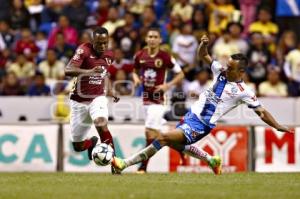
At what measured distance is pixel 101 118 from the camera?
50.8ft

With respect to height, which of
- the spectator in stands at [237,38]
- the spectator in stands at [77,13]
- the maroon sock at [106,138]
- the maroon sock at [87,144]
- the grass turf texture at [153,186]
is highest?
the spectator in stands at [77,13]

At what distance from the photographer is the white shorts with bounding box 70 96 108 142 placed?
51.3ft

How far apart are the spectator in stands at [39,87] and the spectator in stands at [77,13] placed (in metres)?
3.56

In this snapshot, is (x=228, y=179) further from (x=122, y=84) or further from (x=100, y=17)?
(x=100, y=17)

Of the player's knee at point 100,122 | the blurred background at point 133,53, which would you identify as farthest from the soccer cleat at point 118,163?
the blurred background at point 133,53

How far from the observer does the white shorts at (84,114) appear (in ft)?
51.3

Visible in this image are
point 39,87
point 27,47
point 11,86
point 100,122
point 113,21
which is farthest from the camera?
point 113,21

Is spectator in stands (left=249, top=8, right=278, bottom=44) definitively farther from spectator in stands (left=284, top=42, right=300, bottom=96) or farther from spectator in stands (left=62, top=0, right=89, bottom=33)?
spectator in stands (left=62, top=0, right=89, bottom=33)

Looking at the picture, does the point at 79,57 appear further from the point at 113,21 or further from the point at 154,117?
the point at 113,21

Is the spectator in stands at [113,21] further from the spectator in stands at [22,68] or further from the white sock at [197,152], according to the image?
the white sock at [197,152]

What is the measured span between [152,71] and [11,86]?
19.5ft

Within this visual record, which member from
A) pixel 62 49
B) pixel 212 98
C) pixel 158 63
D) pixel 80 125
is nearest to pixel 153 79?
pixel 158 63

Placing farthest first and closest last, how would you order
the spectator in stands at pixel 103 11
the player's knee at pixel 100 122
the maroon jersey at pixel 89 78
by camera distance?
the spectator in stands at pixel 103 11, the maroon jersey at pixel 89 78, the player's knee at pixel 100 122

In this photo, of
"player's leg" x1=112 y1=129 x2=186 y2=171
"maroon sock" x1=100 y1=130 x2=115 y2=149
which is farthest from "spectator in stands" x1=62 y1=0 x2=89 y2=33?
"player's leg" x1=112 y1=129 x2=186 y2=171
